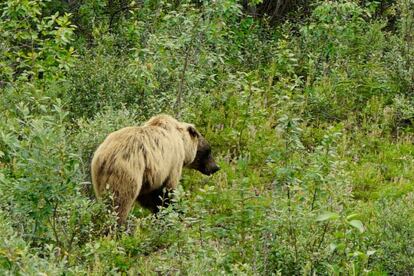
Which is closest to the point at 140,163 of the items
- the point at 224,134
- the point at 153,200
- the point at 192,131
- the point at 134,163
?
the point at 134,163

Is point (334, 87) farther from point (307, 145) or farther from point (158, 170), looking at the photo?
point (158, 170)

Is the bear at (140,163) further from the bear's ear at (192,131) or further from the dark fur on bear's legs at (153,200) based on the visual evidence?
the bear's ear at (192,131)

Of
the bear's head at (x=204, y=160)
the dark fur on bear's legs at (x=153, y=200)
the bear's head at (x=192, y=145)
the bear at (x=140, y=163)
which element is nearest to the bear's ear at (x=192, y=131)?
the bear's head at (x=192, y=145)

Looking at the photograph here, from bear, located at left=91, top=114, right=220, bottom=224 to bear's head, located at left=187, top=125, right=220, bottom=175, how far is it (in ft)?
2.39

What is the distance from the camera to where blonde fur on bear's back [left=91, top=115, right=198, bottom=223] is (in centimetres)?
764

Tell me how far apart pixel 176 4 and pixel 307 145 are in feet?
13.6

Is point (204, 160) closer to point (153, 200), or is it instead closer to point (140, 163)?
point (153, 200)

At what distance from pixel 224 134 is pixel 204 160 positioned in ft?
→ 4.13

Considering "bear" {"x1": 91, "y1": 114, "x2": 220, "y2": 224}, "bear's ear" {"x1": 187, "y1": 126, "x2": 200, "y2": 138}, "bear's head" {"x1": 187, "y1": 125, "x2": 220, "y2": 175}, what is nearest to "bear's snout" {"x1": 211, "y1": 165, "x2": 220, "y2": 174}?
"bear's head" {"x1": 187, "y1": 125, "x2": 220, "y2": 175}

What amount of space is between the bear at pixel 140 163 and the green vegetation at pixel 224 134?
237 millimetres

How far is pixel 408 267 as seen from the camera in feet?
23.2

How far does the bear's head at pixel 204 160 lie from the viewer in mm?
9914

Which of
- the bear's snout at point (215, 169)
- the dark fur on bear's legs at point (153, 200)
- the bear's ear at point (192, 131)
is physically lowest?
the bear's snout at point (215, 169)

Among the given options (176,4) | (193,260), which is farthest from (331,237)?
(176,4)
